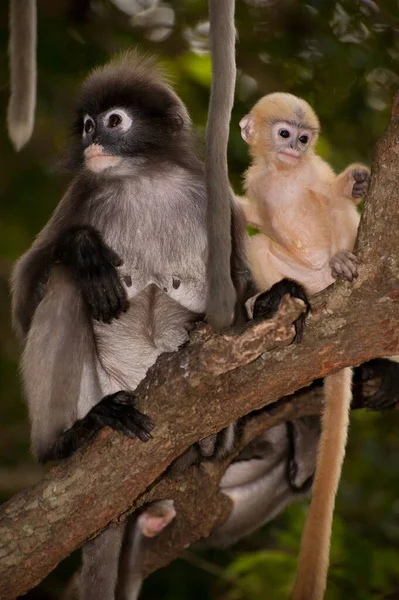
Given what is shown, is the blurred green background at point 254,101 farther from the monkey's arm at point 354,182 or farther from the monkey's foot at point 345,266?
the monkey's foot at point 345,266

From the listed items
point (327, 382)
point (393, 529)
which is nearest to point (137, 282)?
point (327, 382)

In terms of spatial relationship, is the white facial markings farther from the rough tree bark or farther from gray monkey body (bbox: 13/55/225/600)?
the rough tree bark

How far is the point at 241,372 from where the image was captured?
3.53 metres

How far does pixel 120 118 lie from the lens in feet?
14.7

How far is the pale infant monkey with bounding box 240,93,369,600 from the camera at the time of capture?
4227mm

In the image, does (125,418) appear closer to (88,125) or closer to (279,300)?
(279,300)

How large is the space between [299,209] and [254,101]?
2.08 meters

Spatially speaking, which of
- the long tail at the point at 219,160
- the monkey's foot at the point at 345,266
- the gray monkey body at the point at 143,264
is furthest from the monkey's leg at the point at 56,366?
the long tail at the point at 219,160

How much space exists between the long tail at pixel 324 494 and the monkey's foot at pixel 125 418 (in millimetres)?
865

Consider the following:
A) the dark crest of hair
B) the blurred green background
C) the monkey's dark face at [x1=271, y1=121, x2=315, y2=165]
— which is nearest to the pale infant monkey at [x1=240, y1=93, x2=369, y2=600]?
the monkey's dark face at [x1=271, y1=121, x2=315, y2=165]

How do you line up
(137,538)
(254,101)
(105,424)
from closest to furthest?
(105,424) → (137,538) → (254,101)

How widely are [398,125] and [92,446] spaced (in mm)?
1649

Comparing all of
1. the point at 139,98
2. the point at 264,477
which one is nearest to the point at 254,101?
the point at 139,98

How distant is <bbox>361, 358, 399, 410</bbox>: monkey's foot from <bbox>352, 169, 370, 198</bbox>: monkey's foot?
1.32 metres
